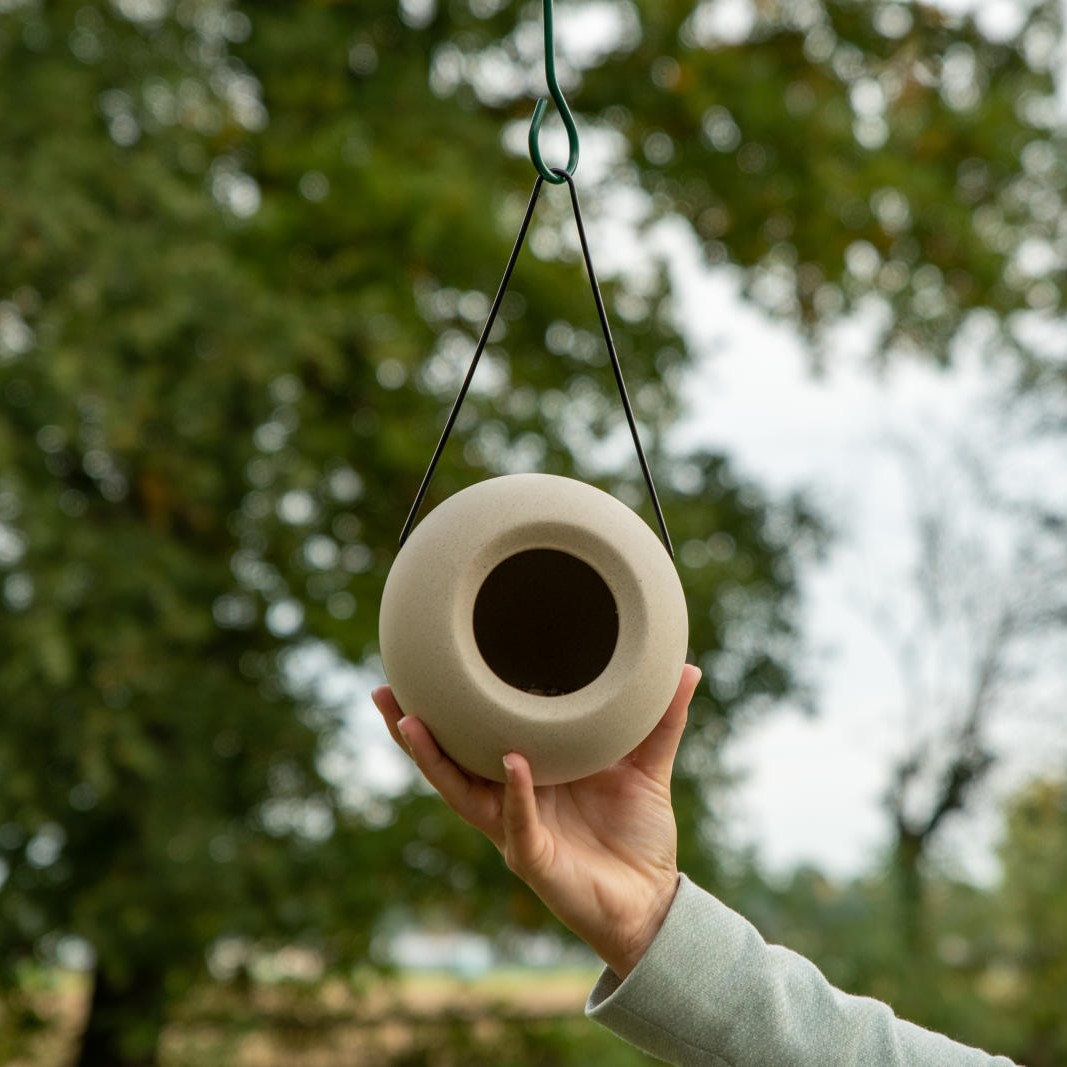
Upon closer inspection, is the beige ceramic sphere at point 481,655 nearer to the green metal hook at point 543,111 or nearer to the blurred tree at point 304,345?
the green metal hook at point 543,111

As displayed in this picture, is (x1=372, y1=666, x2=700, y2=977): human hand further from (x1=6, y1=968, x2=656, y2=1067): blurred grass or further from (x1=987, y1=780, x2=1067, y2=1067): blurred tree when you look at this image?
(x1=987, y1=780, x2=1067, y2=1067): blurred tree

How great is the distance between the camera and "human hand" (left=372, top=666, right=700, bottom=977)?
1.29 meters

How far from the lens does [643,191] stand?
21.7ft

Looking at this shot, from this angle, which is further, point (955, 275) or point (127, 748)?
point (955, 275)

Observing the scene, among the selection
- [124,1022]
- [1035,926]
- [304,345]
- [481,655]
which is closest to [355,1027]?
[124,1022]

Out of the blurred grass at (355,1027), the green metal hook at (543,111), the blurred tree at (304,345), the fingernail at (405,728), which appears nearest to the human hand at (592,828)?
the fingernail at (405,728)

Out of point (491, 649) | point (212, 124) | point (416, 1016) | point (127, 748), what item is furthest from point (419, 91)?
point (491, 649)

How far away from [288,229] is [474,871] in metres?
2.65

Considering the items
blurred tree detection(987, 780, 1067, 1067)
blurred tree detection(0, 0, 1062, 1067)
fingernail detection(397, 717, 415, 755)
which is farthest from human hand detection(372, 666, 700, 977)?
blurred tree detection(987, 780, 1067, 1067)

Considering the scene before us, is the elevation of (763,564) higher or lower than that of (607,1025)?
higher

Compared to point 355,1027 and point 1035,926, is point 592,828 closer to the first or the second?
point 355,1027

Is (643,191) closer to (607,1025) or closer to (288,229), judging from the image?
(288,229)

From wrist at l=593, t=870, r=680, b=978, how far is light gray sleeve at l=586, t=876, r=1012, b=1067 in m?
0.02

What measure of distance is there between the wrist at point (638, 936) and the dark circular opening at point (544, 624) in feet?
0.73
